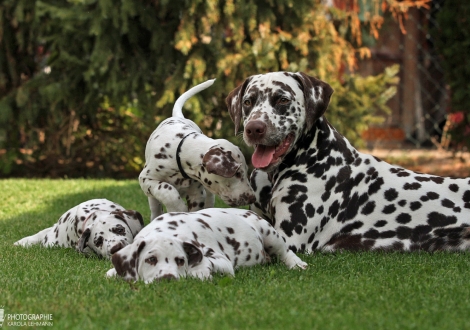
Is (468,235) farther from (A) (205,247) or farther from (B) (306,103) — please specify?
(A) (205,247)

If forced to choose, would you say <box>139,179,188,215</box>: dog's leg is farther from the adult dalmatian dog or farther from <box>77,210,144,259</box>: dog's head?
the adult dalmatian dog

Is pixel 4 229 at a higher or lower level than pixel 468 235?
lower

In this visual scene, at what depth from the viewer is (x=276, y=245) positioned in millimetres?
5152

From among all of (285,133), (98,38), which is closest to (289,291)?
(285,133)

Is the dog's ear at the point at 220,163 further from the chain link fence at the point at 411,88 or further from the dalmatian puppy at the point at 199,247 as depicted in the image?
the chain link fence at the point at 411,88

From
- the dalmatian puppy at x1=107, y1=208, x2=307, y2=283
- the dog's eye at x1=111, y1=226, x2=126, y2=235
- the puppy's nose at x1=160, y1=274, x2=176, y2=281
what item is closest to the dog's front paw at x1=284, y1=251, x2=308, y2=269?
the dalmatian puppy at x1=107, y1=208, x2=307, y2=283

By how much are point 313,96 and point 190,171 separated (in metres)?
1.18

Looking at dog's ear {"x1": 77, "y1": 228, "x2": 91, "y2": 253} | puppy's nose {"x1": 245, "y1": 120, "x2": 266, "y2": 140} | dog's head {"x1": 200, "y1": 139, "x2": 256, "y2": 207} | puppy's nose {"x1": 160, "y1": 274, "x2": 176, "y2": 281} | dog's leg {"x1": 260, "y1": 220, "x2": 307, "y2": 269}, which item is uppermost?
puppy's nose {"x1": 245, "y1": 120, "x2": 266, "y2": 140}

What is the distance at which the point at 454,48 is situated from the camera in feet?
34.3

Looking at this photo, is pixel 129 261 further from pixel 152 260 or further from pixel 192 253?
pixel 192 253

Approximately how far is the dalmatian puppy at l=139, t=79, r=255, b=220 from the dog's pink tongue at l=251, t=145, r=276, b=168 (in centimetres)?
12

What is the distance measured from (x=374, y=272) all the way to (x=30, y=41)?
8.57 meters

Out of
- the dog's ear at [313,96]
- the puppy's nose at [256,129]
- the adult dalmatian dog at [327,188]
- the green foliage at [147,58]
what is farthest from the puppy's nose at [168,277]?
the green foliage at [147,58]

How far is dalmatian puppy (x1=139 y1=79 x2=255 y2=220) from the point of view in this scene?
5680 millimetres
